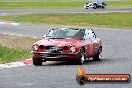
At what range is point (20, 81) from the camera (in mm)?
11828

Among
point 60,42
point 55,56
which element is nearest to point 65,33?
point 60,42

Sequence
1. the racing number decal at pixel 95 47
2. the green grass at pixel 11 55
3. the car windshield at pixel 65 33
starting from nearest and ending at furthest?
the car windshield at pixel 65 33 → the green grass at pixel 11 55 → the racing number decal at pixel 95 47

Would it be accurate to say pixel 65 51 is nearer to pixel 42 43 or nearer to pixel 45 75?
pixel 42 43

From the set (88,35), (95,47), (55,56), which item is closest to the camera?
(55,56)

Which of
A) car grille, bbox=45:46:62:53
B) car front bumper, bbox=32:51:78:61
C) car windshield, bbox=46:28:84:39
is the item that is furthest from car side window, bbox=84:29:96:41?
car grille, bbox=45:46:62:53

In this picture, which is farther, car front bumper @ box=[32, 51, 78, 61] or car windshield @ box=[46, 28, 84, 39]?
car windshield @ box=[46, 28, 84, 39]

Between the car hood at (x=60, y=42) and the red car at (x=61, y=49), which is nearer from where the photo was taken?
the red car at (x=61, y=49)

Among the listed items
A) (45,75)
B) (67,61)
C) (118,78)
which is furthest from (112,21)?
(118,78)

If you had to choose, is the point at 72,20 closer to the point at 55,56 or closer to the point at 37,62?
the point at 37,62

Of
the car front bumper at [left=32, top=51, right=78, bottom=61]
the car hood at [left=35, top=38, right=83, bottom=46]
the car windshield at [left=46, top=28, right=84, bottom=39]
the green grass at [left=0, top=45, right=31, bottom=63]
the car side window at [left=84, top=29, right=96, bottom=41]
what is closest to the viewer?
the car front bumper at [left=32, top=51, right=78, bottom=61]

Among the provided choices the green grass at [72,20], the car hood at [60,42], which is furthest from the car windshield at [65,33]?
the green grass at [72,20]

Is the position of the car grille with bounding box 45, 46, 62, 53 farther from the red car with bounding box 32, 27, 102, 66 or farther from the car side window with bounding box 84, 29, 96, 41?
the car side window with bounding box 84, 29, 96, 41

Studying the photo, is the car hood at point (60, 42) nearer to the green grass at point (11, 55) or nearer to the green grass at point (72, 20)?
the green grass at point (11, 55)

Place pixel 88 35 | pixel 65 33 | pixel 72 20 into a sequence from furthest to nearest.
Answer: pixel 72 20, pixel 88 35, pixel 65 33
